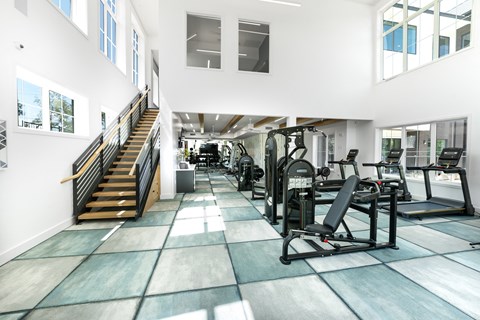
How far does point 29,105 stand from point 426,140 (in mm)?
9094

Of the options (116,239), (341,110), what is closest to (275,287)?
(116,239)

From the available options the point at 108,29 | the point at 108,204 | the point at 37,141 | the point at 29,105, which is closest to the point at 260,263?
the point at 108,204

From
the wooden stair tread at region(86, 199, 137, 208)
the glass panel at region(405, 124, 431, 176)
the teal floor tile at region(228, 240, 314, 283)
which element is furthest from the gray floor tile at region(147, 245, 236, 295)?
the glass panel at region(405, 124, 431, 176)

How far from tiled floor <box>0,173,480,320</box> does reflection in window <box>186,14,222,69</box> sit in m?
5.65

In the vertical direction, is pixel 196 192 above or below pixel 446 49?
below

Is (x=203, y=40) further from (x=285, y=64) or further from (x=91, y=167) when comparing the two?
(x=91, y=167)

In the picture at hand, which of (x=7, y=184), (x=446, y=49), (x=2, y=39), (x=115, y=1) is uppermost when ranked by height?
(x=115, y=1)

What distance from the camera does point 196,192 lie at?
7.04 m

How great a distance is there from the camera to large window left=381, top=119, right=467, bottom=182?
17.0 ft

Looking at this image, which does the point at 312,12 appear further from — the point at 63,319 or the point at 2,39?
the point at 63,319

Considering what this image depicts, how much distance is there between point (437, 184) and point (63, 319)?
763cm

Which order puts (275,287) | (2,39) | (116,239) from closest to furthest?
(275,287) < (2,39) < (116,239)

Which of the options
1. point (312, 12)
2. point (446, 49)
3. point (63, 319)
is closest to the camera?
point (63, 319)

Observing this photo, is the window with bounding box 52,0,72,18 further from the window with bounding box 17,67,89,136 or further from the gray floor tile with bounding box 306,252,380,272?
the gray floor tile with bounding box 306,252,380,272
